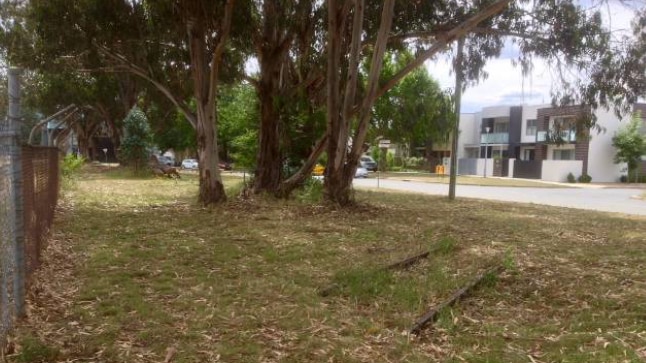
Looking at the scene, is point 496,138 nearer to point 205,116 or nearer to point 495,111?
point 495,111

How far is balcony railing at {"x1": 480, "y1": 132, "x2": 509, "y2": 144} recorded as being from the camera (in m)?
53.8

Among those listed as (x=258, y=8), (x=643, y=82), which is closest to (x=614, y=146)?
(x=643, y=82)

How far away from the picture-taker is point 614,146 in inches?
1770

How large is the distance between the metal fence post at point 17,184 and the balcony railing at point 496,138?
52254mm

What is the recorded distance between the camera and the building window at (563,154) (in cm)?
4758

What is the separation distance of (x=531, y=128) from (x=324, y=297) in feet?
162

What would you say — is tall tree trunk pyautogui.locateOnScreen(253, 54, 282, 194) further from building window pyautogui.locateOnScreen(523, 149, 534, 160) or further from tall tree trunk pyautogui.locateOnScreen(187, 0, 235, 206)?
building window pyautogui.locateOnScreen(523, 149, 534, 160)

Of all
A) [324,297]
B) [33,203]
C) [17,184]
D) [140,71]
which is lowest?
[324,297]

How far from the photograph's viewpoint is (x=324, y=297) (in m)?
6.38

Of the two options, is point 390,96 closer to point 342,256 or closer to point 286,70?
point 286,70

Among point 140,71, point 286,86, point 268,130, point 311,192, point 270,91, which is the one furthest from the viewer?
point 286,86

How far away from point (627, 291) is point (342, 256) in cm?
360

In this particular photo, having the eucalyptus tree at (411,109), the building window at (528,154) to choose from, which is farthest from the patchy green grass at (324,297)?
the building window at (528,154)

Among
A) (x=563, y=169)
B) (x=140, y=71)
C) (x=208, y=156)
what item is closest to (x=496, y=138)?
(x=563, y=169)
